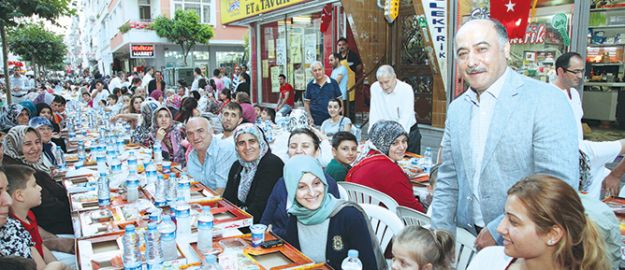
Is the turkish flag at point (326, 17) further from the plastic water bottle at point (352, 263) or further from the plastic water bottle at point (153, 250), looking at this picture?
the plastic water bottle at point (352, 263)

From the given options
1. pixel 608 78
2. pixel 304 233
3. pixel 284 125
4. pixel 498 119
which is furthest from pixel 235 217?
pixel 608 78

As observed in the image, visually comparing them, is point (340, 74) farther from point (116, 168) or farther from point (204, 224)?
point (204, 224)

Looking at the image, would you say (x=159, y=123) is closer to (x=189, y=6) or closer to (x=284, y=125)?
(x=284, y=125)

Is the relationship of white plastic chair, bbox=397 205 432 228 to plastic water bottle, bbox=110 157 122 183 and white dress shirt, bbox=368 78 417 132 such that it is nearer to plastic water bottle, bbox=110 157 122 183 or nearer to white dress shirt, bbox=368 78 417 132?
plastic water bottle, bbox=110 157 122 183

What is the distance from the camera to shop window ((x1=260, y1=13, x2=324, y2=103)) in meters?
13.5

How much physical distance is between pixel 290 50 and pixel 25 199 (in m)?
11.7

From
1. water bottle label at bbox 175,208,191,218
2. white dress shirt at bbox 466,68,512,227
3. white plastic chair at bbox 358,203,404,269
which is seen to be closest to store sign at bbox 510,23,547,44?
white plastic chair at bbox 358,203,404,269

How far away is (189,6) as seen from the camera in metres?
30.8

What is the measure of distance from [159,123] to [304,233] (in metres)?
4.29

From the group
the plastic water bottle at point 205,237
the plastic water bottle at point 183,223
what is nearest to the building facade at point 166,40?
the plastic water bottle at point 183,223

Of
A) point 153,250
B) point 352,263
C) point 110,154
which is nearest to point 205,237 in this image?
point 153,250

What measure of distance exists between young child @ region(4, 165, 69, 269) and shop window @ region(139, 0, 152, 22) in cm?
2996

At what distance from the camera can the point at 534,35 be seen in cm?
699

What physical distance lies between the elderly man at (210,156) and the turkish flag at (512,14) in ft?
14.1
